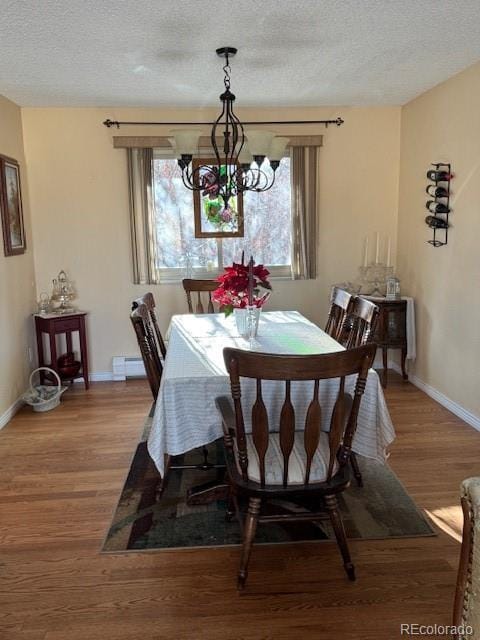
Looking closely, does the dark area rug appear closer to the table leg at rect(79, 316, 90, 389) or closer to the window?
the table leg at rect(79, 316, 90, 389)

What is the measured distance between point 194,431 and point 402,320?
2750 mm

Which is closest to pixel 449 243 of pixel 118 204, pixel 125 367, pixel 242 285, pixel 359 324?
pixel 359 324

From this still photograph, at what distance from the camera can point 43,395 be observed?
426 centimetres

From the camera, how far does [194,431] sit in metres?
2.34

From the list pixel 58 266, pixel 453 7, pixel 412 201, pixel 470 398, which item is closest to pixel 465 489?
pixel 453 7

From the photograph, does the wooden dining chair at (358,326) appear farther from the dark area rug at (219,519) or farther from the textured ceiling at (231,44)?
the textured ceiling at (231,44)

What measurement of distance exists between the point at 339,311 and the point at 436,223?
135 centimetres

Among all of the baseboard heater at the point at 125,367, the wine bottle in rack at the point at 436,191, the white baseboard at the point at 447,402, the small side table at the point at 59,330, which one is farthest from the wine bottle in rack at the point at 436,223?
the small side table at the point at 59,330

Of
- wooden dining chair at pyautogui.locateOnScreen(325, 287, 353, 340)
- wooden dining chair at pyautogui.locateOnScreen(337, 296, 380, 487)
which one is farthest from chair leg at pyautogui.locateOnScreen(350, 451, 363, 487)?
wooden dining chair at pyautogui.locateOnScreen(325, 287, 353, 340)

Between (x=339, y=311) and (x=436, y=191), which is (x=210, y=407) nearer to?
(x=339, y=311)

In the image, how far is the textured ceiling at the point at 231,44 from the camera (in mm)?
2598

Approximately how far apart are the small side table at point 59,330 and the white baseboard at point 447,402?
2.94m

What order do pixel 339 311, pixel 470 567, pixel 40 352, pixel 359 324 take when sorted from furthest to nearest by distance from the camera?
pixel 40 352
pixel 339 311
pixel 359 324
pixel 470 567

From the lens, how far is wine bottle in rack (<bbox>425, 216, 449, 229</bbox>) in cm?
401
